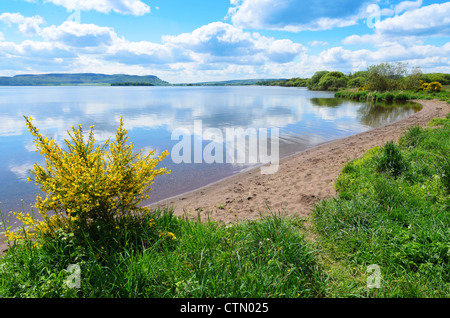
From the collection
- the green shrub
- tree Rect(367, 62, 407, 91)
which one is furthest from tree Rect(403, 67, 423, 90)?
the green shrub

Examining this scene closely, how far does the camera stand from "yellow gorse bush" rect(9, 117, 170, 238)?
3.65 meters

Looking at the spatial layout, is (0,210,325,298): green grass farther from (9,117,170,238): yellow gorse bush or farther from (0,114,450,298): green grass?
(9,117,170,238): yellow gorse bush

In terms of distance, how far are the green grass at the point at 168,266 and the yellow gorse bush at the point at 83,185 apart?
29 centimetres

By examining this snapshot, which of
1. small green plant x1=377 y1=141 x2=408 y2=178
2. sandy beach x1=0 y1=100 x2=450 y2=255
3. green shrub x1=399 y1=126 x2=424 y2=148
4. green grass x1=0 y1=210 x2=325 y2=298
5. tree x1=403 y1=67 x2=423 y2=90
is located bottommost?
sandy beach x1=0 y1=100 x2=450 y2=255

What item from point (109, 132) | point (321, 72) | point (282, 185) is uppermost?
point (321, 72)

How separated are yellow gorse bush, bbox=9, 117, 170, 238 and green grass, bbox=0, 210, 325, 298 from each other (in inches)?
11.4

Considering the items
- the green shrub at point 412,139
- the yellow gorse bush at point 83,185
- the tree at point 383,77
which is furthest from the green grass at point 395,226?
the tree at point 383,77

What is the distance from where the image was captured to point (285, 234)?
13.5 feet

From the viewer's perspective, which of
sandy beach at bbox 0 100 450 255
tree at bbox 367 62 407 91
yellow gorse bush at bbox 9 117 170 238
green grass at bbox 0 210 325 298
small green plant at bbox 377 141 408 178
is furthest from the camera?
tree at bbox 367 62 407 91

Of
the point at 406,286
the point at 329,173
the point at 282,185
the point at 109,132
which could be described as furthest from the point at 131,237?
the point at 109,132

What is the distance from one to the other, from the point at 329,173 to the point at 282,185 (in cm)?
190

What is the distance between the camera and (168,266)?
3502 mm
